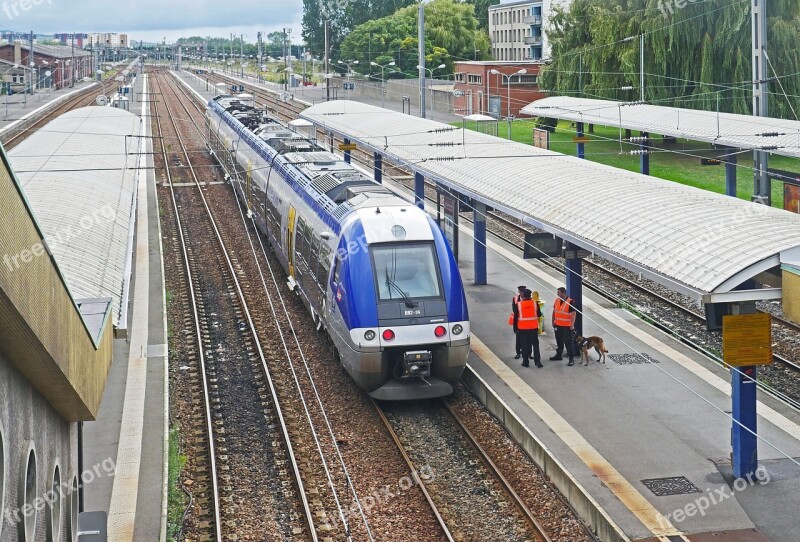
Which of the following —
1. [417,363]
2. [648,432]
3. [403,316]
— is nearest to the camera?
[648,432]

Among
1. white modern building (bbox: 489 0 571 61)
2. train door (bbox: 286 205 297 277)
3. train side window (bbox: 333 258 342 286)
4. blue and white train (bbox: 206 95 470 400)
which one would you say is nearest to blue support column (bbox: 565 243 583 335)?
blue and white train (bbox: 206 95 470 400)

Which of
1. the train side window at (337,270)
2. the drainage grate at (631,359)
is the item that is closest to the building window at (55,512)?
the train side window at (337,270)

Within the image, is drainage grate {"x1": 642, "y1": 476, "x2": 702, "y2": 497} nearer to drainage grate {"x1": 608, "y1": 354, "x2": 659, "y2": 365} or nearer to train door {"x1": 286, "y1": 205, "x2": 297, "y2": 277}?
drainage grate {"x1": 608, "y1": 354, "x2": 659, "y2": 365}

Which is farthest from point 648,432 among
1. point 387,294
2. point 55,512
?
point 55,512

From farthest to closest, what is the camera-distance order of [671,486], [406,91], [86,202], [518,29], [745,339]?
[518,29]
[406,91]
[86,202]
[671,486]
[745,339]

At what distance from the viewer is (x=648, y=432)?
13.6 meters

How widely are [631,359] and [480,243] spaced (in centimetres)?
550

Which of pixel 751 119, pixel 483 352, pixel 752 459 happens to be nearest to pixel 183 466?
pixel 483 352

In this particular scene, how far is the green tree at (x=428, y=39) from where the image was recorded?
289ft

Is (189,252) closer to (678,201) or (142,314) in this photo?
(142,314)

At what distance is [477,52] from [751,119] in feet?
218

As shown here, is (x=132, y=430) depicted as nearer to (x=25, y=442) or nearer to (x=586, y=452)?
(x=586, y=452)

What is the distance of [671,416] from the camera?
560 inches

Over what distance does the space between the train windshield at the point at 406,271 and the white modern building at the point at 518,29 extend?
70.3 m
